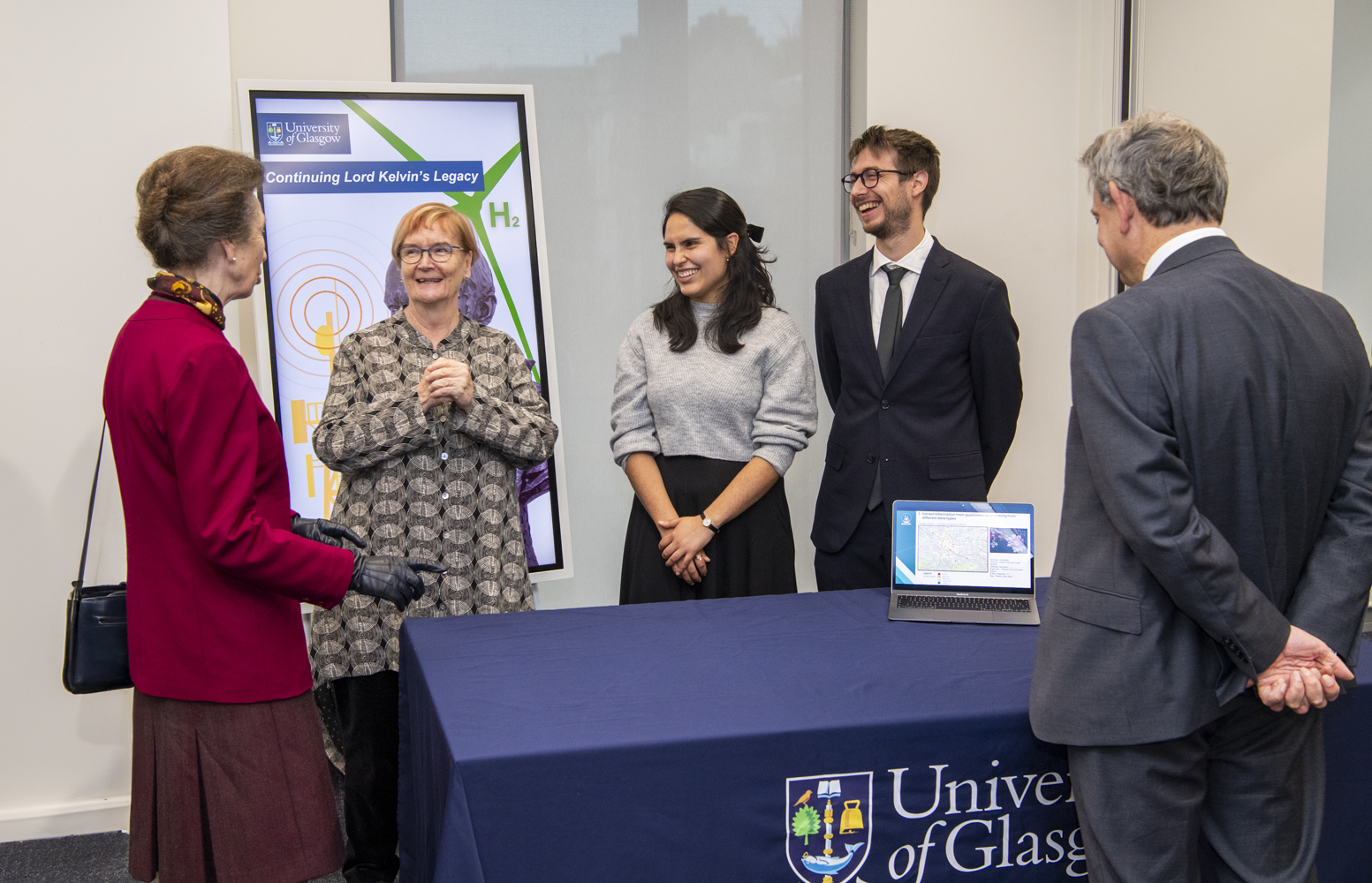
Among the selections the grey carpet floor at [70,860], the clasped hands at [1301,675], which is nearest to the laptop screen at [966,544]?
the clasped hands at [1301,675]

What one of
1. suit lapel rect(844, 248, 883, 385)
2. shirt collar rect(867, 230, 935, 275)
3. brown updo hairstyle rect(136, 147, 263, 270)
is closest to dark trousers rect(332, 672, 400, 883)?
brown updo hairstyle rect(136, 147, 263, 270)

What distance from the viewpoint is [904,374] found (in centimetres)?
239

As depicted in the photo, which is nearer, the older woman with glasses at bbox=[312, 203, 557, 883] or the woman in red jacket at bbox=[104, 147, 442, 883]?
the woman in red jacket at bbox=[104, 147, 442, 883]

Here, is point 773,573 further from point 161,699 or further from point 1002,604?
point 161,699

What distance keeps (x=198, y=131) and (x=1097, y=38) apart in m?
3.10

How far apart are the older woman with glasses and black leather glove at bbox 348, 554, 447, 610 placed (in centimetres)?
39

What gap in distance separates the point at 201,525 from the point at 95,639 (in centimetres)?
36

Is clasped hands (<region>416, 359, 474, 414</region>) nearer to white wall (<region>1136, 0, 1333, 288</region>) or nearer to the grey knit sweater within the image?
the grey knit sweater

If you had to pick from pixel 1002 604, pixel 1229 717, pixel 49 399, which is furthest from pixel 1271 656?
pixel 49 399

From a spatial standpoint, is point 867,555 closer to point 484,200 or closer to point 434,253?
point 434,253

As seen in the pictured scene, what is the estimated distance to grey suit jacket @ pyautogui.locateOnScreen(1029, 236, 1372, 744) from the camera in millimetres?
1240

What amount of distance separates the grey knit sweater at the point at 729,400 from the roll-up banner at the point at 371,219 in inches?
22.2

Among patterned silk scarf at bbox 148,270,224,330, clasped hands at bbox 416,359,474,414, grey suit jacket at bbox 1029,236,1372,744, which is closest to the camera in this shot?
grey suit jacket at bbox 1029,236,1372,744

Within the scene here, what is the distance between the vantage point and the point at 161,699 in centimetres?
155
